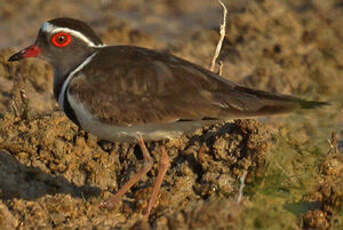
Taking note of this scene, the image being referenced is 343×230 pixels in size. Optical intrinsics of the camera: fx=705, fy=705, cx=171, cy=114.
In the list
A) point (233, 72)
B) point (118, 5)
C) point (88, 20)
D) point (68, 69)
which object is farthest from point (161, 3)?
point (68, 69)

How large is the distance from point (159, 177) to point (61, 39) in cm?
151

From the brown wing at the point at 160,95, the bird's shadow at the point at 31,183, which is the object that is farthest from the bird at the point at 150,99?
the bird's shadow at the point at 31,183

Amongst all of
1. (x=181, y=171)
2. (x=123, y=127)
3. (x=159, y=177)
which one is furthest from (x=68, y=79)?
(x=181, y=171)

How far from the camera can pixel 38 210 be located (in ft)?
19.5

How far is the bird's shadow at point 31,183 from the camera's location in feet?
20.9

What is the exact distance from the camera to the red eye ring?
6282 millimetres

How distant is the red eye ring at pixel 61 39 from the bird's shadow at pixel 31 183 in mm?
1172

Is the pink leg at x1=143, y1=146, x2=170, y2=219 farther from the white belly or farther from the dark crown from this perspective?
the dark crown

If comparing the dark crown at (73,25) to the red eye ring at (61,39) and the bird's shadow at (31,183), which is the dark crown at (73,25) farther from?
the bird's shadow at (31,183)

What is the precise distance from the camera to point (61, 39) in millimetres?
6297

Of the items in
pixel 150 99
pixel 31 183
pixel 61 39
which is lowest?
pixel 31 183

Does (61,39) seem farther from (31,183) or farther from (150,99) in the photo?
(31,183)

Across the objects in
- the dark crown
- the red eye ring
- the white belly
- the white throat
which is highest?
the dark crown

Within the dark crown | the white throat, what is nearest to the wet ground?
the white throat
